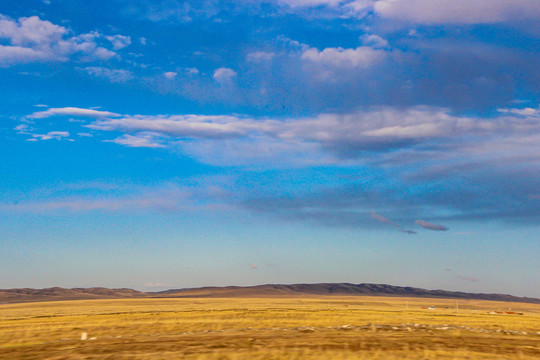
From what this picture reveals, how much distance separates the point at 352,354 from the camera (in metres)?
28.8

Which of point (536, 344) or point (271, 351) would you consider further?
point (536, 344)

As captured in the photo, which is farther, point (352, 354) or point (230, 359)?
point (352, 354)

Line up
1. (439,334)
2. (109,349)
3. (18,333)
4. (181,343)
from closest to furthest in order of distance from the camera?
(109,349), (181,343), (439,334), (18,333)

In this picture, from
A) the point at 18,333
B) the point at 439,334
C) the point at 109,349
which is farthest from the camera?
the point at 18,333

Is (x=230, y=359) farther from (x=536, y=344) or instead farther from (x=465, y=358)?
(x=536, y=344)

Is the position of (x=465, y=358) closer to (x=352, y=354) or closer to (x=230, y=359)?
(x=352, y=354)

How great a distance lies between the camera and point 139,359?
2767cm

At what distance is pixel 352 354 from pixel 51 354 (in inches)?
646

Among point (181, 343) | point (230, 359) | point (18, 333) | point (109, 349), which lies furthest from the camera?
point (18, 333)

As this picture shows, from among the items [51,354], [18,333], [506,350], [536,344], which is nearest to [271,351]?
[51,354]

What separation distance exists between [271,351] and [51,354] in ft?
39.6

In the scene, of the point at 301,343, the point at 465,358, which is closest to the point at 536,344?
the point at 465,358

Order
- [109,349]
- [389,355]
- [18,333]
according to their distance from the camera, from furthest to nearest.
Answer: [18,333] < [109,349] < [389,355]

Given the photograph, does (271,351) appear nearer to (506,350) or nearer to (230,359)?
(230,359)
